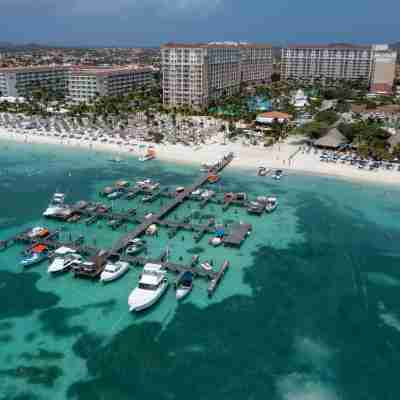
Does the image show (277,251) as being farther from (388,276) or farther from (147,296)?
(147,296)

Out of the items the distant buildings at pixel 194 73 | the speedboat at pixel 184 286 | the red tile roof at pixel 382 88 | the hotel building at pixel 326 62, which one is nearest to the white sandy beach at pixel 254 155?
the speedboat at pixel 184 286

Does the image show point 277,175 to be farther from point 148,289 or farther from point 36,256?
point 36,256

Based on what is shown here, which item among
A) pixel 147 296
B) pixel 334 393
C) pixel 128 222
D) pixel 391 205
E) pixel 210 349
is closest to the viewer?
pixel 334 393

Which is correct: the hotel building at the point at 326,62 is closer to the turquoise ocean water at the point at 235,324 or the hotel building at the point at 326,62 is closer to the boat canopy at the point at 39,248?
the turquoise ocean water at the point at 235,324

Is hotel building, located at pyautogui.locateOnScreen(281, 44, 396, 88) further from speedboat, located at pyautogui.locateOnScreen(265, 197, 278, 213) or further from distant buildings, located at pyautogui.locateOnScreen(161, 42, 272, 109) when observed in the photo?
speedboat, located at pyautogui.locateOnScreen(265, 197, 278, 213)

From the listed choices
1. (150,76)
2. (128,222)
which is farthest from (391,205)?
(150,76)

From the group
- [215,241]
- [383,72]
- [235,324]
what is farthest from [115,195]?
[383,72]
